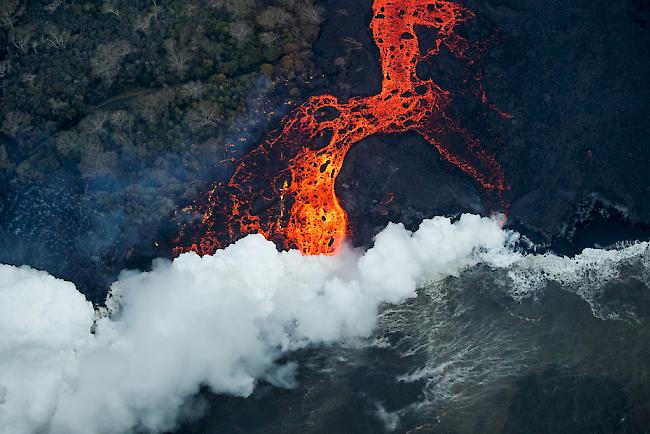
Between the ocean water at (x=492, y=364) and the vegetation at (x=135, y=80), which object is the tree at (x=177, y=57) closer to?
the vegetation at (x=135, y=80)

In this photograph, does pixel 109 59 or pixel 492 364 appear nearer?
pixel 492 364

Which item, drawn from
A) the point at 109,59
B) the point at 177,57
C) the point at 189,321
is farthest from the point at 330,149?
the point at 109,59

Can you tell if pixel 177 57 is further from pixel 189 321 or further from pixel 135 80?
pixel 189 321

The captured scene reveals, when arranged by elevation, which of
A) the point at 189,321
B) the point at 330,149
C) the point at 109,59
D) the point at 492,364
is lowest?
the point at 492,364

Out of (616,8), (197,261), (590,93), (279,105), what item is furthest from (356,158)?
(616,8)

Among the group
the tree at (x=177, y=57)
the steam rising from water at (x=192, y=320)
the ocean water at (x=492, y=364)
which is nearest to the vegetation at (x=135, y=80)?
the tree at (x=177, y=57)

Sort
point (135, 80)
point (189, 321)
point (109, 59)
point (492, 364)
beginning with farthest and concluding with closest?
point (135, 80) < point (109, 59) < point (189, 321) < point (492, 364)
